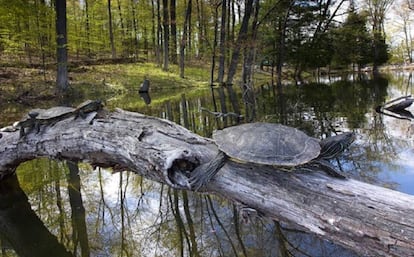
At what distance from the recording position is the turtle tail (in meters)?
2.48

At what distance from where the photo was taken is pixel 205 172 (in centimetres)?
248

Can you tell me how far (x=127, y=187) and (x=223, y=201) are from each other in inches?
54.4

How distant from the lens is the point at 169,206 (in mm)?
3533

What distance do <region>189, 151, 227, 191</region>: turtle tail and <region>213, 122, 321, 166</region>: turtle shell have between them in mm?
114

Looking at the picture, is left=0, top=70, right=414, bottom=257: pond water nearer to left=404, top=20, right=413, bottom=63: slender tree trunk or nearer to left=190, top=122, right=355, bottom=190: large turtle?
left=190, top=122, right=355, bottom=190: large turtle

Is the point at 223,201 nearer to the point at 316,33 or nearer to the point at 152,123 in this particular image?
the point at 152,123

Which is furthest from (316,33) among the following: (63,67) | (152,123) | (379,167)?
(152,123)

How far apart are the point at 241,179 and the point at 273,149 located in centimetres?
34

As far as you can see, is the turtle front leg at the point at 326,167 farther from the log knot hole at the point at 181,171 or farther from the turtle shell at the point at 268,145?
the log knot hole at the point at 181,171

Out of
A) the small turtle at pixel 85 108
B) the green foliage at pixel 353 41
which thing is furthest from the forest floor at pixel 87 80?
the green foliage at pixel 353 41

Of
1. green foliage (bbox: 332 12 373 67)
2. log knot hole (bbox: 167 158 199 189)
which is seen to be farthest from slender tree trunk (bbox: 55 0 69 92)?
green foliage (bbox: 332 12 373 67)

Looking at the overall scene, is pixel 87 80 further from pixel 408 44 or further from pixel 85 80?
pixel 408 44

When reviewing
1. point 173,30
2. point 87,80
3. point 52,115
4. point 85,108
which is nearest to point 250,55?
point 173,30

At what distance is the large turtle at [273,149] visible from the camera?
2.29 meters
